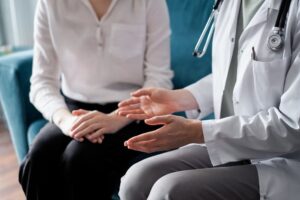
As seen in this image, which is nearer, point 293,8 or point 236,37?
point 293,8

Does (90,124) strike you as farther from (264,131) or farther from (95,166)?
(264,131)

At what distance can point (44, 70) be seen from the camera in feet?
4.60

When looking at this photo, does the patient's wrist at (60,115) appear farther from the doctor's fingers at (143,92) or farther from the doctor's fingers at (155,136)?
the doctor's fingers at (155,136)

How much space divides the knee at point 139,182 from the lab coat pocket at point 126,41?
0.48 meters

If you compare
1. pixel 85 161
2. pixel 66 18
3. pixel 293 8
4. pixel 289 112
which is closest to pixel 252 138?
pixel 289 112

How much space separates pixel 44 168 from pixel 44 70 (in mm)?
375

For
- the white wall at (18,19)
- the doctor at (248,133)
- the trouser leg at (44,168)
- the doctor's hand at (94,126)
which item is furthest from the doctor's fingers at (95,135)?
the white wall at (18,19)

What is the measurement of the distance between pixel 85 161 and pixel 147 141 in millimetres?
304

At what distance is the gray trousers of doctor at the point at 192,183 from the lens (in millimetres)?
907

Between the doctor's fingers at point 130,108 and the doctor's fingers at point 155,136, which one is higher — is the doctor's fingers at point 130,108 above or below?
Answer: below

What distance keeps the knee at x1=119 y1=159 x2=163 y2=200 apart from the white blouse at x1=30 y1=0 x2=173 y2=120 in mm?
415

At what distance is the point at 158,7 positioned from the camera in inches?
53.6

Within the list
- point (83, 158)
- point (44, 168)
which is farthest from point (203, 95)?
point (44, 168)

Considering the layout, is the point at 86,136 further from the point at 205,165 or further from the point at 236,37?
the point at 236,37
